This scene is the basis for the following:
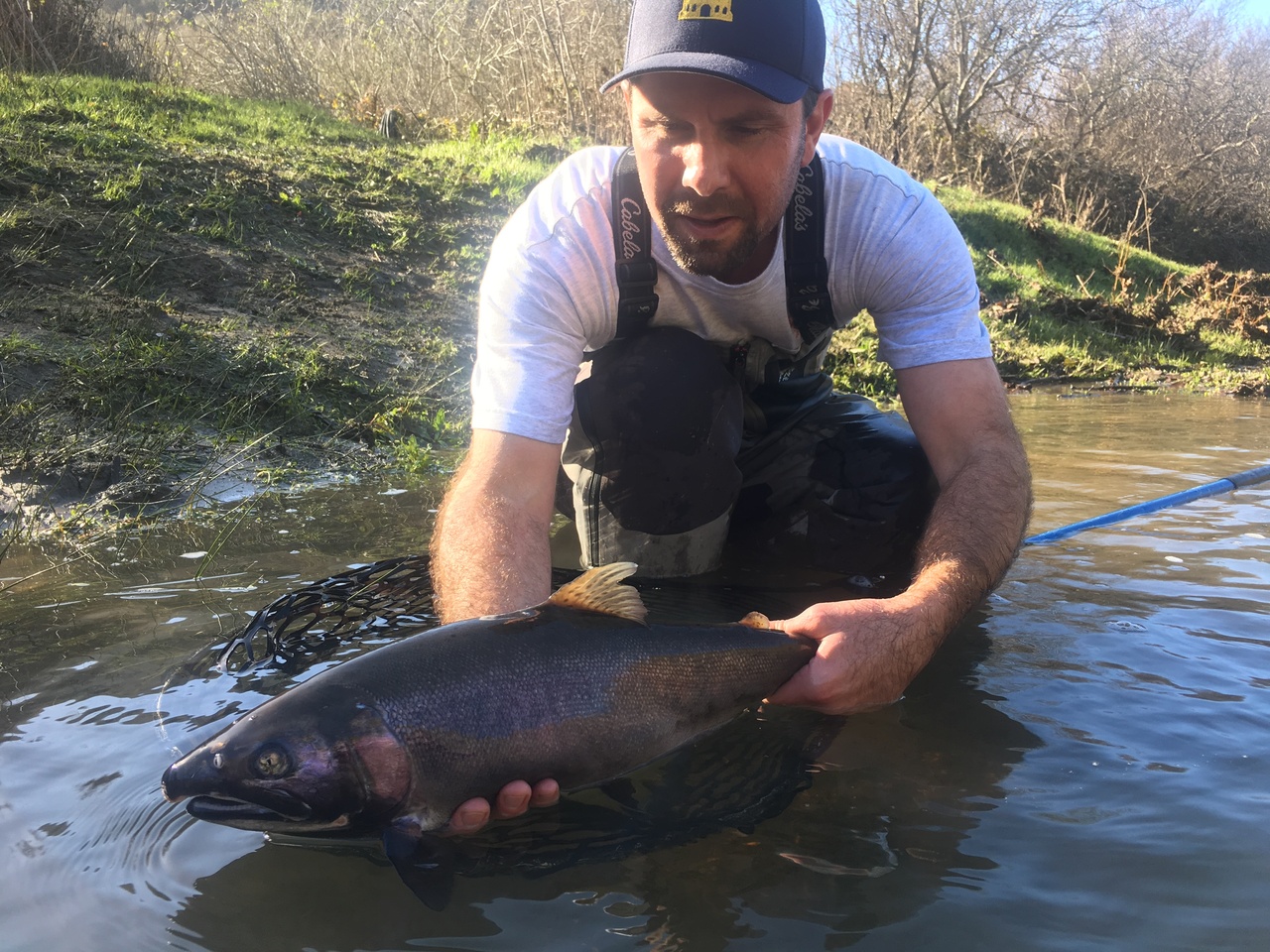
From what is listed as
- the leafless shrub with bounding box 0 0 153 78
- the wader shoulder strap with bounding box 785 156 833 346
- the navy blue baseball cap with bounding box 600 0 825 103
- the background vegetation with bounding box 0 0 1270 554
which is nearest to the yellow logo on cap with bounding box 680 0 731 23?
the navy blue baseball cap with bounding box 600 0 825 103

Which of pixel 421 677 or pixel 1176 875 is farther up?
pixel 421 677

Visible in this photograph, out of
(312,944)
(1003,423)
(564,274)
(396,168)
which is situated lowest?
(312,944)

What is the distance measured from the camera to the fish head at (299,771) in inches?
79.3

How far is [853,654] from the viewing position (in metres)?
2.61

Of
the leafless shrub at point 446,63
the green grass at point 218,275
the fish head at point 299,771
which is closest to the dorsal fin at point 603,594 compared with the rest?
the fish head at point 299,771

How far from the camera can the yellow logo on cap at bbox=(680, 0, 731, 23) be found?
3057 millimetres

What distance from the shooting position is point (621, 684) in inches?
94.1

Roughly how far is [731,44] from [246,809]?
7.82 ft

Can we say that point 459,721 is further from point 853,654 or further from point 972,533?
point 972,533

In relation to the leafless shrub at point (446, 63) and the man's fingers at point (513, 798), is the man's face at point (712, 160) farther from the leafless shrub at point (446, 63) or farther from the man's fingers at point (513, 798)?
the leafless shrub at point (446, 63)

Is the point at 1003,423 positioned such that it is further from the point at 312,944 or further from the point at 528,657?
the point at 312,944

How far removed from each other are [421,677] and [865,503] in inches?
91.2

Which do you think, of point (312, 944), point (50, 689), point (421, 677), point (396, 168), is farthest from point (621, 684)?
A: point (396, 168)

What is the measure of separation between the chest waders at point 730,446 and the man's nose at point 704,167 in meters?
0.31
